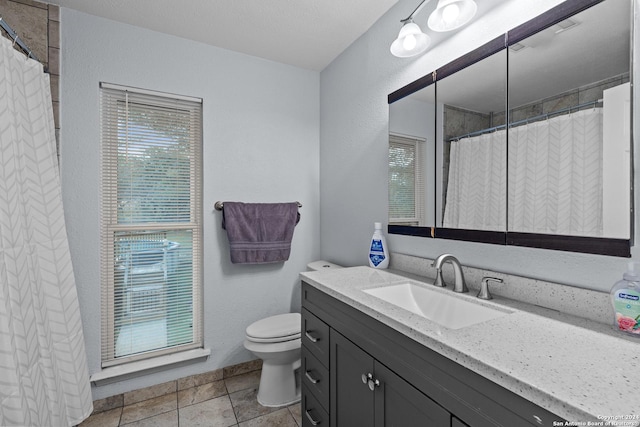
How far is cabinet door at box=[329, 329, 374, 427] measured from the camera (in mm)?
1047

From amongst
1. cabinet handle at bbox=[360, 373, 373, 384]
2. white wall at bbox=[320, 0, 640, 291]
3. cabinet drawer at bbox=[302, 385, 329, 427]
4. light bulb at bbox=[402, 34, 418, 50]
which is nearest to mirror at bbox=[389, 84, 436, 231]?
white wall at bbox=[320, 0, 640, 291]

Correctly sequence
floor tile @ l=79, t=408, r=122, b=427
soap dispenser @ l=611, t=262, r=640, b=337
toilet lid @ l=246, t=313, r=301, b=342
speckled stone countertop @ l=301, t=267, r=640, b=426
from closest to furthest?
speckled stone countertop @ l=301, t=267, r=640, b=426 → soap dispenser @ l=611, t=262, r=640, b=337 → floor tile @ l=79, t=408, r=122, b=427 → toilet lid @ l=246, t=313, r=301, b=342

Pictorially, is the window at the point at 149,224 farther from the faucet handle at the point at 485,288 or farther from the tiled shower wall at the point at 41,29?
the faucet handle at the point at 485,288

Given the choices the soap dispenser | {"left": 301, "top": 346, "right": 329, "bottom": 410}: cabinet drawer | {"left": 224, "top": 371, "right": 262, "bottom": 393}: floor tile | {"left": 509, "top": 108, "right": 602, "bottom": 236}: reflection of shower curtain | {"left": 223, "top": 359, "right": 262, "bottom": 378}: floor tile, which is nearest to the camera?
the soap dispenser

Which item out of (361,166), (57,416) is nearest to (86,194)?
(57,416)

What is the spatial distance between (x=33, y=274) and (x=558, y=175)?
2118mm

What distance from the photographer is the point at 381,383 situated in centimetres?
97

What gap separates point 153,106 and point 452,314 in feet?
7.06

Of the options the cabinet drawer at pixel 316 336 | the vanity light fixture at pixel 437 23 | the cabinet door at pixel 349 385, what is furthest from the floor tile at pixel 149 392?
the vanity light fixture at pixel 437 23

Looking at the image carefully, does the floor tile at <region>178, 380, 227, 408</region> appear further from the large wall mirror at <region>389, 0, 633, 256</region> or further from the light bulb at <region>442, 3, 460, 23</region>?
the light bulb at <region>442, 3, 460, 23</region>

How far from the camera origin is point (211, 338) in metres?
2.10

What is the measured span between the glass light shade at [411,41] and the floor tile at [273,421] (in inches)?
82.4

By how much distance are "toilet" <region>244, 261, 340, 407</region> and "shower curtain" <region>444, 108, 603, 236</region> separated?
47.3 inches

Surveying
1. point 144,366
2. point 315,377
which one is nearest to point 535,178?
point 315,377
